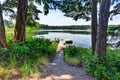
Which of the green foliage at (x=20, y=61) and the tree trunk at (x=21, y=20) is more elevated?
the tree trunk at (x=21, y=20)

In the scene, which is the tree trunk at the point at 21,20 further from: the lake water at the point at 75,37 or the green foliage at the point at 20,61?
the lake water at the point at 75,37

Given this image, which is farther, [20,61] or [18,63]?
[20,61]

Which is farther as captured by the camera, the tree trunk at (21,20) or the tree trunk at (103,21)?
the tree trunk at (21,20)

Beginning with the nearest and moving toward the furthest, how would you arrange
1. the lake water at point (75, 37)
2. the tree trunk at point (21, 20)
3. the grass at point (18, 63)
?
the grass at point (18, 63) → the tree trunk at point (21, 20) → the lake water at point (75, 37)

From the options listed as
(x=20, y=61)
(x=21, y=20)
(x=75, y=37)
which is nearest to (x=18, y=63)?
(x=20, y=61)

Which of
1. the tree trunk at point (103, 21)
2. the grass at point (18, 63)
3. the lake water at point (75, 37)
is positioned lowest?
the lake water at point (75, 37)

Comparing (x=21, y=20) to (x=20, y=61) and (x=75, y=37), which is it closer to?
(x=20, y=61)

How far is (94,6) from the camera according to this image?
11516mm

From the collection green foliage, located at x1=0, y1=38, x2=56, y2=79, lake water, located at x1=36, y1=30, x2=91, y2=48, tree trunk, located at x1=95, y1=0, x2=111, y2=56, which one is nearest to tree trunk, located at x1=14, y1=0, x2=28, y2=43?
green foliage, located at x1=0, y1=38, x2=56, y2=79

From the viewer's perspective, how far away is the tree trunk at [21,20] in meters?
11.2

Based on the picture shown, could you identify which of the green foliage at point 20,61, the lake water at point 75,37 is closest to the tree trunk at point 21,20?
the green foliage at point 20,61

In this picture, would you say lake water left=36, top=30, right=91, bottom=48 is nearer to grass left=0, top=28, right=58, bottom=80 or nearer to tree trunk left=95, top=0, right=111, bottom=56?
grass left=0, top=28, right=58, bottom=80

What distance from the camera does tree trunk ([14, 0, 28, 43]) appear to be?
11242 millimetres

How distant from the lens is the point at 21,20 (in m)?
11.4
